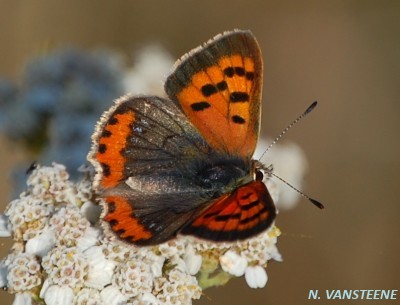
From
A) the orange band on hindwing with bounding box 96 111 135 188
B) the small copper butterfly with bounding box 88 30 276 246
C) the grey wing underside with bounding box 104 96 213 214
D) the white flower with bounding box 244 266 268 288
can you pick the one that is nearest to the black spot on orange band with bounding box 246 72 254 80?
the small copper butterfly with bounding box 88 30 276 246

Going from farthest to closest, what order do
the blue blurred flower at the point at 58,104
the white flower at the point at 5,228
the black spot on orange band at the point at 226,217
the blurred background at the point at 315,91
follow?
1. the blurred background at the point at 315,91
2. the blue blurred flower at the point at 58,104
3. the white flower at the point at 5,228
4. the black spot on orange band at the point at 226,217

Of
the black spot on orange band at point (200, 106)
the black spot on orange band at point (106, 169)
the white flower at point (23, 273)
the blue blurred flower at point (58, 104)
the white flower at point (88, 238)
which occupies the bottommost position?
the white flower at point (23, 273)

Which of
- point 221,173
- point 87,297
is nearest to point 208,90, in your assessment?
point 221,173

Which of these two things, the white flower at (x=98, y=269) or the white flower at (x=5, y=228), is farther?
the white flower at (x=5, y=228)

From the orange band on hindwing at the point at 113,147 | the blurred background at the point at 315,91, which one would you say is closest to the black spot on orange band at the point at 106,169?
the orange band on hindwing at the point at 113,147

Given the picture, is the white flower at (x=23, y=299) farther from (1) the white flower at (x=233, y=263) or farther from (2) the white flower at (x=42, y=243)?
(1) the white flower at (x=233, y=263)

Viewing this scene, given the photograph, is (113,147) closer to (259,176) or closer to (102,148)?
(102,148)
